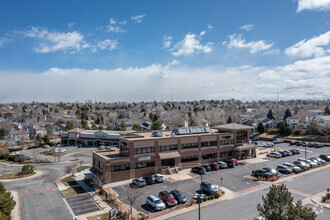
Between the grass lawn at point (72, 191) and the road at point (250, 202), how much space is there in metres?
19.9

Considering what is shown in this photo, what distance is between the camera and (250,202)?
3278 centimetres

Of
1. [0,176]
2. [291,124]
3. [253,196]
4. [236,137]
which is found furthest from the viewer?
[291,124]

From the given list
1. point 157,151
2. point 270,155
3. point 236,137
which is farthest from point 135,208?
point 270,155

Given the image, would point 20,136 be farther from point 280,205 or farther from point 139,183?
point 280,205

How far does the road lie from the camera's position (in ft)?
95.5

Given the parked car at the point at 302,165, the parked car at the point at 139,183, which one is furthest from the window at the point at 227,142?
the parked car at the point at 139,183

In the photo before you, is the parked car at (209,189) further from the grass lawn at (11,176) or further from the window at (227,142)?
the grass lawn at (11,176)

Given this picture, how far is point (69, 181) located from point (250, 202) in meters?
34.4

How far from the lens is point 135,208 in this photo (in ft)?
105

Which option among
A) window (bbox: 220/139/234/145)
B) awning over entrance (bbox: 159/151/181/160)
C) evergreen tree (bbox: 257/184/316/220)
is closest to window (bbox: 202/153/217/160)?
window (bbox: 220/139/234/145)

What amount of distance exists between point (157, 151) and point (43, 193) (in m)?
22.0

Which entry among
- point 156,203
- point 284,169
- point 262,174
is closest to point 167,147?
point 156,203

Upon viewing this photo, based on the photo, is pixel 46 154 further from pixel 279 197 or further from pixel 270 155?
pixel 279 197

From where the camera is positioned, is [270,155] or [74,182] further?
[270,155]
